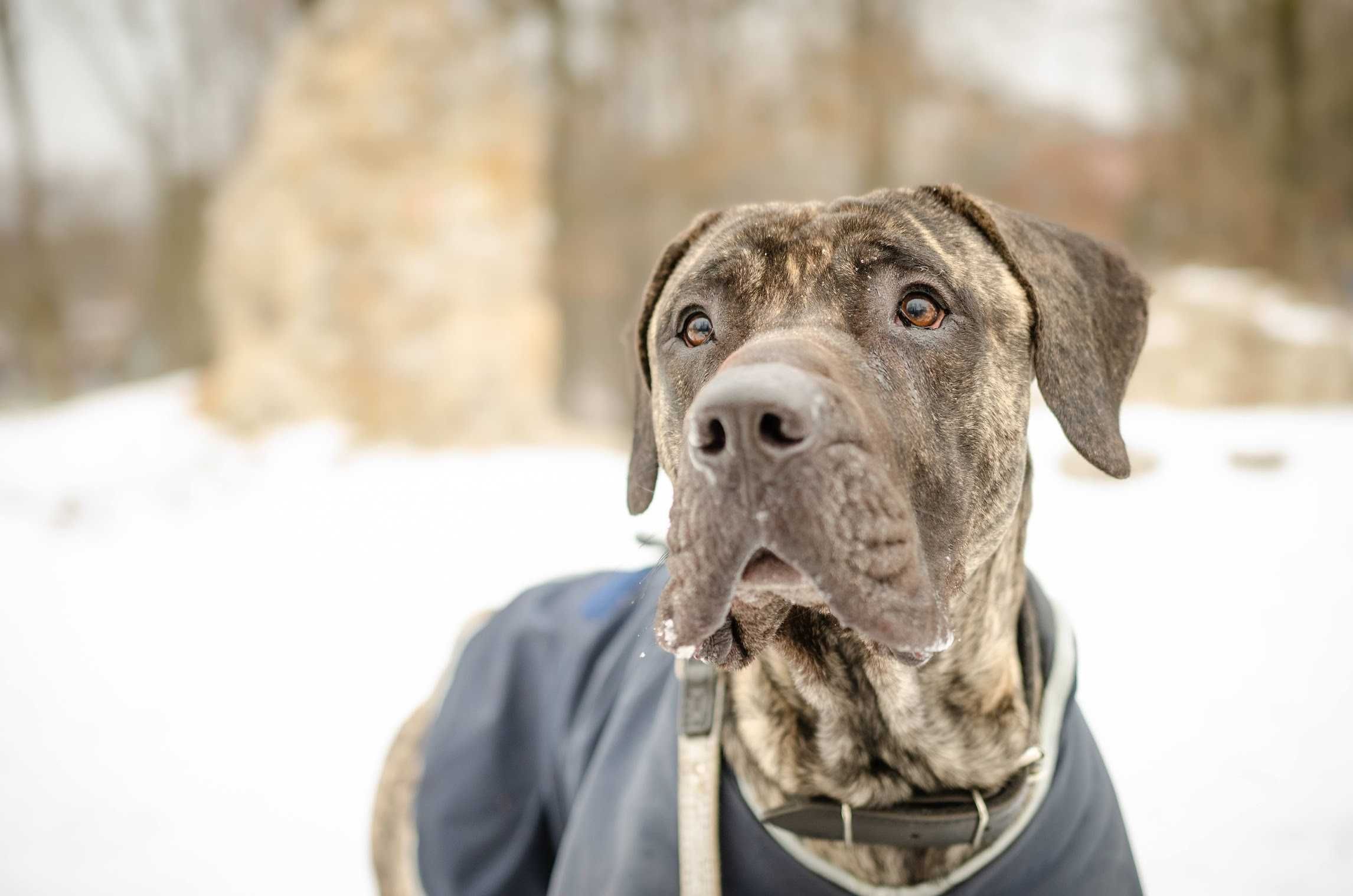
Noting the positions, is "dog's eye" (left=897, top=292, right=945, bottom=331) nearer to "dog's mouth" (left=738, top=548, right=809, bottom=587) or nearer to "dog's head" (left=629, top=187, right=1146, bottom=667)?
"dog's head" (left=629, top=187, right=1146, bottom=667)

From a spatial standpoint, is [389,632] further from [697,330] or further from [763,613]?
[763,613]

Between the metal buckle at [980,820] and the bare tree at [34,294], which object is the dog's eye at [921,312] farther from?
the bare tree at [34,294]

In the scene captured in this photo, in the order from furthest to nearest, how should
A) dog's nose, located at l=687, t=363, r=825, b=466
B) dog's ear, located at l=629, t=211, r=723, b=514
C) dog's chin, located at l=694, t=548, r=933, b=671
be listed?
1. dog's ear, located at l=629, t=211, r=723, b=514
2. dog's chin, located at l=694, t=548, r=933, b=671
3. dog's nose, located at l=687, t=363, r=825, b=466

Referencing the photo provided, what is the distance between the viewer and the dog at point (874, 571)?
131 cm

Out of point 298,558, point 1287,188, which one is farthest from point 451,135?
point 1287,188

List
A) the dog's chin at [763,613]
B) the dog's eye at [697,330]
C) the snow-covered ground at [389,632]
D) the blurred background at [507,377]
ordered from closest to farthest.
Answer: the dog's chin at [763,613] < the dog's eye at [697,330] < the snow-covered ground at [389,632] < the blurred background at [507,377]

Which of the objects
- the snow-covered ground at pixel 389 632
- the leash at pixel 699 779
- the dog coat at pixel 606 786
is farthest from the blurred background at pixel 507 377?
the leash at pixel 699 779

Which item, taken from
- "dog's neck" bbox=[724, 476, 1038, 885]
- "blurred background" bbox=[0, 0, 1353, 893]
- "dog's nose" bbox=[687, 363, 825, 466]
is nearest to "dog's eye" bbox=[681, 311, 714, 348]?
"dog's nose" bbox=[687, 363, 825, 466]

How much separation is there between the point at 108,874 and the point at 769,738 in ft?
9.38

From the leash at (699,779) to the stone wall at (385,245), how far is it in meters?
6.69

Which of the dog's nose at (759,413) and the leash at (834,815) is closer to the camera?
the dog's nose at (759,413)

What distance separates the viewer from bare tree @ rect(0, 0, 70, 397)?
12.4 meters

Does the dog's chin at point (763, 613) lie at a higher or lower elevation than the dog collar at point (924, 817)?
higher

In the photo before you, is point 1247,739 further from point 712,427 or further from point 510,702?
point 712,427
